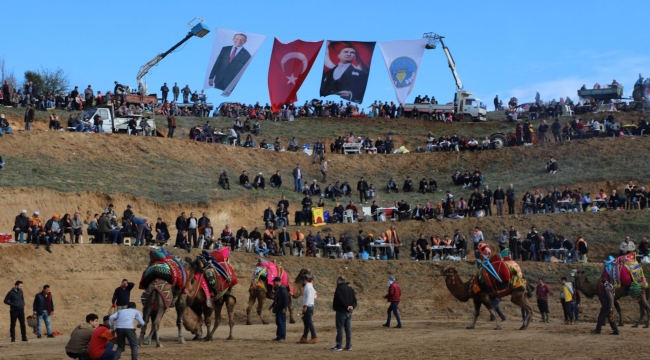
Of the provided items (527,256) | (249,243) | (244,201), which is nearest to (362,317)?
(249,243)

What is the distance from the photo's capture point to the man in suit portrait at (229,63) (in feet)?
175

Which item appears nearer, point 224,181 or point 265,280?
point 265,280

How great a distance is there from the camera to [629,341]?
23312 mm

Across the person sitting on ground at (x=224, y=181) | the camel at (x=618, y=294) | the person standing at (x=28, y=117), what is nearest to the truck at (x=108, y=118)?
the person standing at (x=28, y=117)

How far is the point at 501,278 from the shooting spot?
2736 centimetres

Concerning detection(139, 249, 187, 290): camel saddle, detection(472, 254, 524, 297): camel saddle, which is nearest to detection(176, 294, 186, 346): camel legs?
detection(139, 249, 187, 290): camel saddle

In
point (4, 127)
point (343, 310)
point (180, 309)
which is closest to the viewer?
point (343, 310)

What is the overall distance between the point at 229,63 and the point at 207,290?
31066mm

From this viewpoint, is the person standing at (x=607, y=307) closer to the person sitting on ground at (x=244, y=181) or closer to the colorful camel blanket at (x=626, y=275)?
the colorful camel blanket at (x=626, y=275)

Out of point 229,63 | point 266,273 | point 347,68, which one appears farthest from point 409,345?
point 347,68

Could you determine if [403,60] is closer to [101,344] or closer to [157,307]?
[157,307]

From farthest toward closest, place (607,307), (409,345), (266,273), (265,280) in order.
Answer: (265,280), (266,273), (607,307), (409,345)

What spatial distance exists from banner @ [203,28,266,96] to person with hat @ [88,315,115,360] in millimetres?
37941

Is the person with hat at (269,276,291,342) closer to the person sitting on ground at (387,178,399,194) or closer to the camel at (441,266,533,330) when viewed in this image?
the camel at (441,266,533,330)
